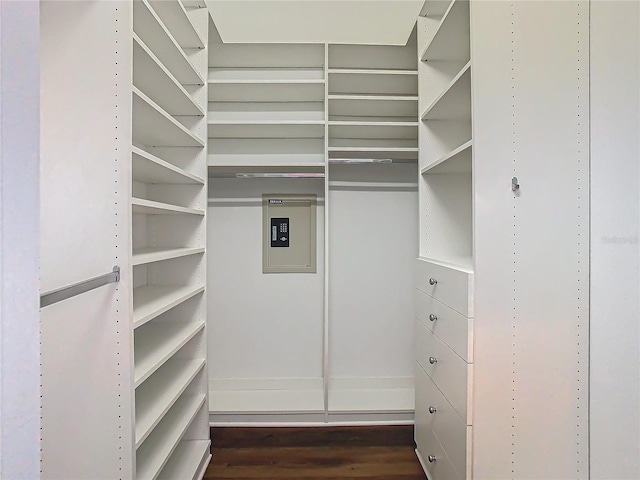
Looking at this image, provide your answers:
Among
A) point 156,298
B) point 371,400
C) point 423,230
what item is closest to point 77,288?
point 156,298

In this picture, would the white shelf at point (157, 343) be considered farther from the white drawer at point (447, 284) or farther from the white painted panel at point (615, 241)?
the white painted panel at point (615, 241)

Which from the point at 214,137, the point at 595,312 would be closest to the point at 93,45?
the point at 214,137

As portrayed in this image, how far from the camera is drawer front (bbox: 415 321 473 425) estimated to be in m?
1.35

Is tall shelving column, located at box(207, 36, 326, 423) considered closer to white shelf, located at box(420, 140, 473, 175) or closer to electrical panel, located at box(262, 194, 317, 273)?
electrical panel, located at box(262, 194, 317, 273)

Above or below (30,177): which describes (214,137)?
above

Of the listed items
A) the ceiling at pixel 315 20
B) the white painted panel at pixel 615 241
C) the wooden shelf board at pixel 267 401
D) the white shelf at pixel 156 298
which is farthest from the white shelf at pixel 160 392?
the ceiling at pixel 315 20

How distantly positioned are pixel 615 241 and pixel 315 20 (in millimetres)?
1747

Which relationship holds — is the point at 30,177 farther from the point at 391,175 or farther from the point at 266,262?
the point at 391,175

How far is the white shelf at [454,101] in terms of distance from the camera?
1.48 metres

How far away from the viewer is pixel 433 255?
1971 mm

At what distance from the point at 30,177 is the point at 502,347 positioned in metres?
1.44

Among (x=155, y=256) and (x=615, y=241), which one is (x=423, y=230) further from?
(x=155, y=256)

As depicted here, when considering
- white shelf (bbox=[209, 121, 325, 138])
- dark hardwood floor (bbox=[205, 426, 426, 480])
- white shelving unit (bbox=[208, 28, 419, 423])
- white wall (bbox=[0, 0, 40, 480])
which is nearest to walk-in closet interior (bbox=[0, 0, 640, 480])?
white wall (bbox=[0, 0, 40, 480])

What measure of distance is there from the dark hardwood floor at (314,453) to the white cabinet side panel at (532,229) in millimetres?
792
